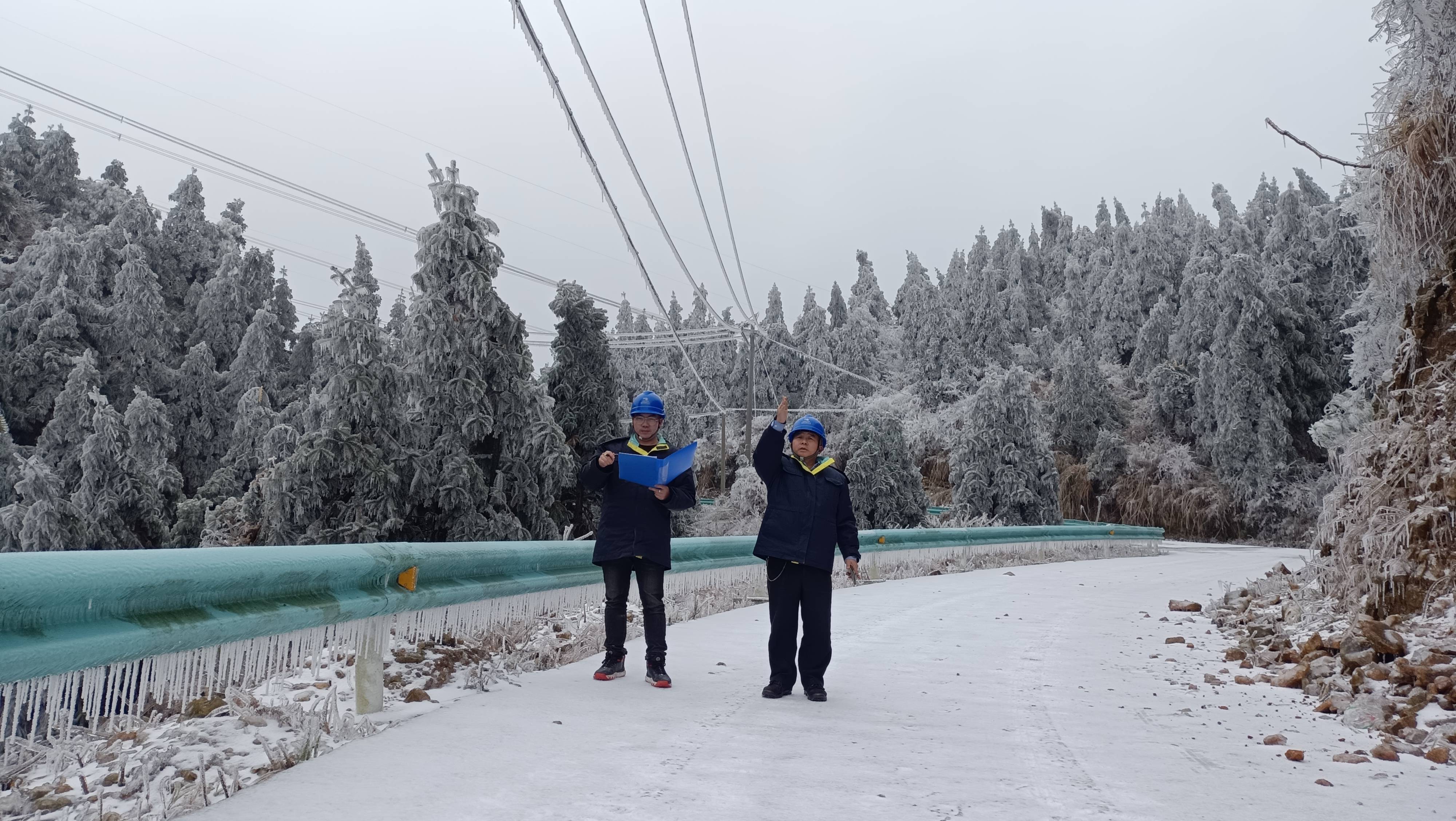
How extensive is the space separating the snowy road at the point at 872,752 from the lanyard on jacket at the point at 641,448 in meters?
1.50

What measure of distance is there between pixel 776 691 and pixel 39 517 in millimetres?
35004

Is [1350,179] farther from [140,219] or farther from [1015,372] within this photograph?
[140,219]

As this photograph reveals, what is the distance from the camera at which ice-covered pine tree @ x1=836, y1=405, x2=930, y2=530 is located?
39.9 meters

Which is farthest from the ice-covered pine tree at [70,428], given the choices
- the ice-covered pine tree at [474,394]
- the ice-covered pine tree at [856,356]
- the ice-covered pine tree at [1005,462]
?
the ice-covered pine tree at [856,356]

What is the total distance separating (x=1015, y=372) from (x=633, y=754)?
3499 cm

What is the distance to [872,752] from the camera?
4.82 metres

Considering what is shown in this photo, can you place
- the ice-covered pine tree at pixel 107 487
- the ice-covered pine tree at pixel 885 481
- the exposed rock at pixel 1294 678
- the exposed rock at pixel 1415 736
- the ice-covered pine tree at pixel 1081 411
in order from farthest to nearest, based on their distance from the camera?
1. the ice-covered pine tree at pixel 1081 411
2. the ice-covered pine tree at pixel 885 481
3. the ice-covered pine tree at pixel 107 487
4. the exposed rock at pixel 1294 678
5. the exposed rock at pixel 1415 736

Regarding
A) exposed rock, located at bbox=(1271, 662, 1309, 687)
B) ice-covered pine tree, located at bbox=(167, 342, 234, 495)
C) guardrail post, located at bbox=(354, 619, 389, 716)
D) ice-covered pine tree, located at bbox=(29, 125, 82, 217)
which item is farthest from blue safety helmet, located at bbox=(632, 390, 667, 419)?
ice-covered pine tree, located at bbox=(29, 125, 82, 217)

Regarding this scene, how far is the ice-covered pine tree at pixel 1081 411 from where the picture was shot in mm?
57812

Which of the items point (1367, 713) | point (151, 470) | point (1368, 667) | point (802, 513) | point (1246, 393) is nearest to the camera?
point (1367, 713)

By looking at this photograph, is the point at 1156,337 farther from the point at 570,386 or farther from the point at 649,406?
the point at 649,406

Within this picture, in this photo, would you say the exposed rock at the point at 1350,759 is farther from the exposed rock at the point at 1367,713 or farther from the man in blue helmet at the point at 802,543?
the man in blue helmet at the point at 802,543

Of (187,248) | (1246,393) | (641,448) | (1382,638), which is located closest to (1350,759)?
(1382,638)

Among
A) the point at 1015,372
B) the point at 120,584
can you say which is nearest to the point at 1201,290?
the point at 1015,372
